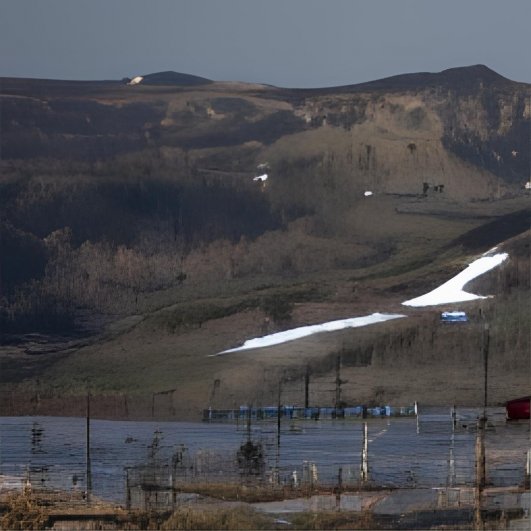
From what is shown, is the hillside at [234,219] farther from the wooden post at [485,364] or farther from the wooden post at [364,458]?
the wooden post at [364,458]

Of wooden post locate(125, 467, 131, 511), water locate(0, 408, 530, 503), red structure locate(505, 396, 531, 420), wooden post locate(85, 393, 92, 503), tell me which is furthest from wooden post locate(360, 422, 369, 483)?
wooden post locate(85, 393, 92, 503)

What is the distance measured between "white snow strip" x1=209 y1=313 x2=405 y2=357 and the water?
51 cm

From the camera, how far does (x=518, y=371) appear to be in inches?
575

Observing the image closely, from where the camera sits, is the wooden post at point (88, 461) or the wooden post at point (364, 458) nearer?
the wooden post at point (88, 461)

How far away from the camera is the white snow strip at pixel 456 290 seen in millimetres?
14633

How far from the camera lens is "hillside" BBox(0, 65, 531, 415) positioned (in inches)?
564

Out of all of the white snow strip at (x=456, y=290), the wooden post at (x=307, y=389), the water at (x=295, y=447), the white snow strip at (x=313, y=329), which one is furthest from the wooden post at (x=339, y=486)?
the white snow strip at (x=456, y=290)

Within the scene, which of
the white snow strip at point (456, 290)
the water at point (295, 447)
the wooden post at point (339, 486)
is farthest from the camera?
the white snow strip at point (456, 290)

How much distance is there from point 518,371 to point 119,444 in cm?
259

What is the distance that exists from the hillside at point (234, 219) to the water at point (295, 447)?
211 mm

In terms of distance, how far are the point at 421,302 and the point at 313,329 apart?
2.35ft

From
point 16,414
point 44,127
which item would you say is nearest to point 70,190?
point 44,127

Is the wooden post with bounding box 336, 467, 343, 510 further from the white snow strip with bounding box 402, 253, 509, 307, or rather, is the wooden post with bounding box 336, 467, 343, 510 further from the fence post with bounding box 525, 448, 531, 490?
the white snow strip with bounding box 402, 253, 509, 307

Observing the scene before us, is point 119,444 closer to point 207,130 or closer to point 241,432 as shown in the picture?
point 241,432
